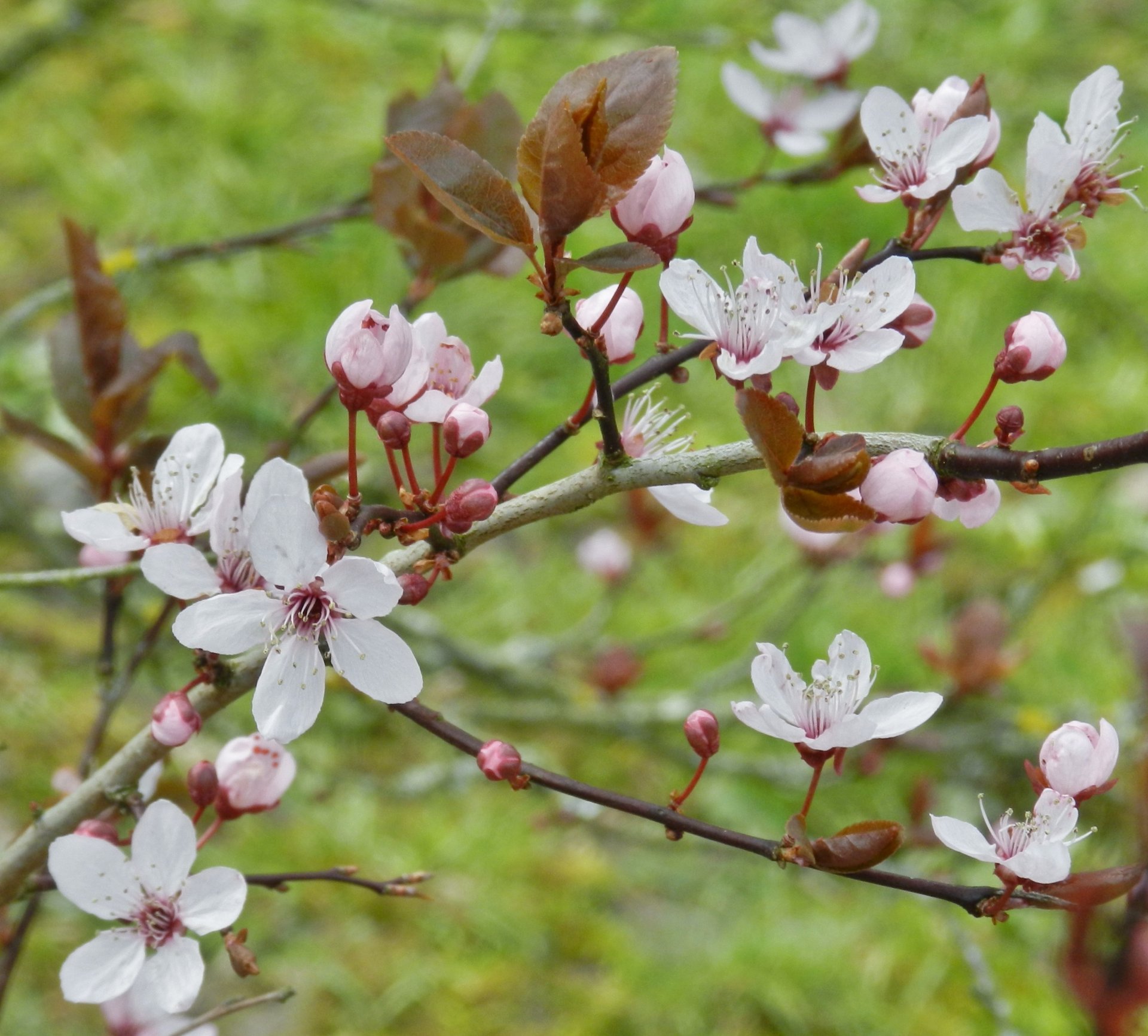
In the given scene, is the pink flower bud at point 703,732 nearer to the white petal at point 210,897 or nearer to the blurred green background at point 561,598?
the white petal at point 210,897

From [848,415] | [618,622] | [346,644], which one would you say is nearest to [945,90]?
[346,644]

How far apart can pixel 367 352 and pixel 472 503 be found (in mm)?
74

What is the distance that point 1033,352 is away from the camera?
44cm

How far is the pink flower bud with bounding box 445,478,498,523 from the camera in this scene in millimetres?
406

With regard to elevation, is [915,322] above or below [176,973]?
above

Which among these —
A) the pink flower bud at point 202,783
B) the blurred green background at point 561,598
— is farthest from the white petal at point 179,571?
the blurred green background at point 561,598

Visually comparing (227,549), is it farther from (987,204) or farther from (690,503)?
(987,204)

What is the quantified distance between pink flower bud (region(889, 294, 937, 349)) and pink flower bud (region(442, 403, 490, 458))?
0.19 meters

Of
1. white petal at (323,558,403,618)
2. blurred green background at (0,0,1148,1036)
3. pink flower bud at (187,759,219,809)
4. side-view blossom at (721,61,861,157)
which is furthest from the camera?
blurred green background at (0,0,1148,1036)

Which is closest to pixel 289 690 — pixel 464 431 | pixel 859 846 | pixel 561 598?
pixel 464 431

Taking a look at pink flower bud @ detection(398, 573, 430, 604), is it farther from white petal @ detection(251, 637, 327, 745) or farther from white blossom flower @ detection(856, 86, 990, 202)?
white blossom flower @ detection(856, 86, 990, 202)

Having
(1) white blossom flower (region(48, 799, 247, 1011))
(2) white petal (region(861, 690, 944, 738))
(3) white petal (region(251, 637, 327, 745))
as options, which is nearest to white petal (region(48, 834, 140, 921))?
(1) white blossom flower (region(48, 799, 247, 1011))

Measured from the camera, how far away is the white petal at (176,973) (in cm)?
43

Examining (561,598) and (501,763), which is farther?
(561,598)
